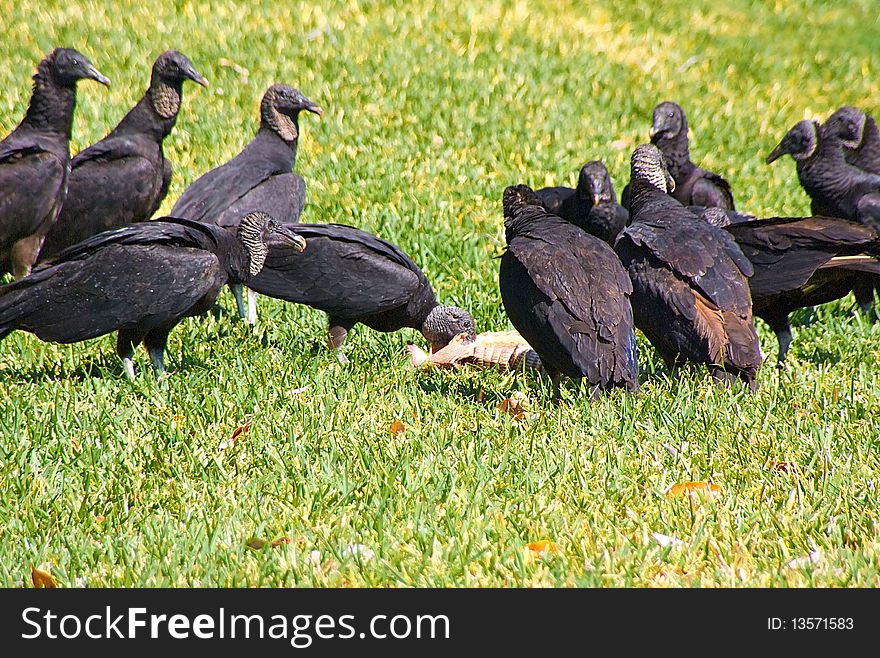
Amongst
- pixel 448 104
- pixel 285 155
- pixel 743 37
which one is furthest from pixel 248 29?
pixel 743 37

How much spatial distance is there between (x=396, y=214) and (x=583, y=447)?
3863 millimetres

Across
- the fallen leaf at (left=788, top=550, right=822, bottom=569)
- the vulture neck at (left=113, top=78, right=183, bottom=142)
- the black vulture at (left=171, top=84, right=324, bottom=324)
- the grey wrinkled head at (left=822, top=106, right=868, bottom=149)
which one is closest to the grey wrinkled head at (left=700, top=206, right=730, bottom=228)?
the grey wrinkled head at (left=822, top=106, right=868, bottom=149)

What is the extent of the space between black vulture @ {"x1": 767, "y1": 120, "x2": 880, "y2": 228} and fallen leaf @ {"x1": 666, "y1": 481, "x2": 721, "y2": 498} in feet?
10.4

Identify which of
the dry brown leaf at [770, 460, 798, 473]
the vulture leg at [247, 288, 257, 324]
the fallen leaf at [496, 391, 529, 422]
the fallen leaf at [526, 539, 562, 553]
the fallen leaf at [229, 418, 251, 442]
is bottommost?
the vulture leg at [247, 288, 257, 324]

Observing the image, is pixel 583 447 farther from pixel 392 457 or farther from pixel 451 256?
pixel 451 256

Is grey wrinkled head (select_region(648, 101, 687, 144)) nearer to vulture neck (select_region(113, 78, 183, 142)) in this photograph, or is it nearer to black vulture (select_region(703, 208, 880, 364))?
black vulture (select_region(703, 208, 880, 364))

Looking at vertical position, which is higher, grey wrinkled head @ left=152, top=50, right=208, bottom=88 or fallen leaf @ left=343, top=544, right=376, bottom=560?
grey wrinkled head @ left=152, top=50, right=208, bottom=88

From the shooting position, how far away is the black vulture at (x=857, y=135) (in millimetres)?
6504

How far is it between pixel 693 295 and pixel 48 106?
3.99 m

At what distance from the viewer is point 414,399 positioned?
4.48 meters

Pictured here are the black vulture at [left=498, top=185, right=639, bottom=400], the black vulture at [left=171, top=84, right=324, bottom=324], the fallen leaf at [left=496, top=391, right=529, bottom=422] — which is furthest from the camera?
the black vulture at [left=171, top=84, right=324, bottom=324]

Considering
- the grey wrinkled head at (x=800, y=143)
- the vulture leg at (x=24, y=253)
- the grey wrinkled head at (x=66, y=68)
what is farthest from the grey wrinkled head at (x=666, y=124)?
the vulture leg at (x=24, y=253)

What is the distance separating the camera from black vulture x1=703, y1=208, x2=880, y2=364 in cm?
494

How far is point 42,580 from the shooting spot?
2.92 m
